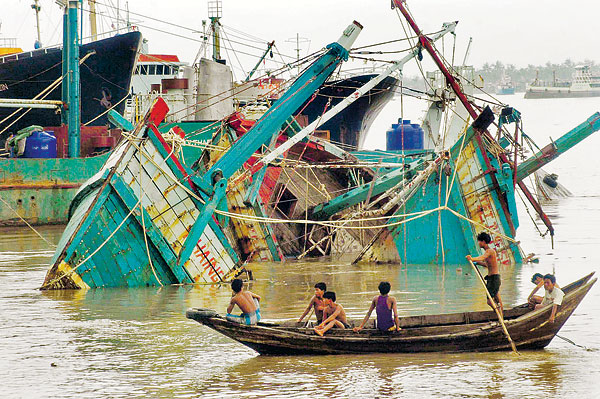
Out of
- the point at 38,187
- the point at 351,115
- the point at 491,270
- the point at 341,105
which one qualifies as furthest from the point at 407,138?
the point at 491,270

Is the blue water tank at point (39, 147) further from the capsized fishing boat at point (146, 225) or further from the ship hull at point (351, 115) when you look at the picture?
the ship hull at point (351, 115)

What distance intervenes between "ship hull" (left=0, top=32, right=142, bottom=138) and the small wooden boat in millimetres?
23256

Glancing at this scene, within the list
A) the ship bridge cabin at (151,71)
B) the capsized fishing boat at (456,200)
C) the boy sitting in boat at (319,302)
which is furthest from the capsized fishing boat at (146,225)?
the ship bridge cabin at (151,71)

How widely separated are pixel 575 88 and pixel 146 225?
430 ft

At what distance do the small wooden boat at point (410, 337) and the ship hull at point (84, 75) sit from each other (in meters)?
23.3

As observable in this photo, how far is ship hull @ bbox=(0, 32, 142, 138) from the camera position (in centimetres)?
3189

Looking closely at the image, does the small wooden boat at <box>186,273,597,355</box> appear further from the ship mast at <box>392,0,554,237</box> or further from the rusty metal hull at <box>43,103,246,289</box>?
the ship mast at <box>392,0,554,237</box>

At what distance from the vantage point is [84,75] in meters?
33.0

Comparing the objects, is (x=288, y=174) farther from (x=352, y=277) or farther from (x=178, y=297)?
(x=178, y=297)

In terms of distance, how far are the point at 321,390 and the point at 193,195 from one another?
629 cm

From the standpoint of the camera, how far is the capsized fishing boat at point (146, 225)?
1455 cm

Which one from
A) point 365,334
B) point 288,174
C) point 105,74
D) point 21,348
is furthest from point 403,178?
point 105,74

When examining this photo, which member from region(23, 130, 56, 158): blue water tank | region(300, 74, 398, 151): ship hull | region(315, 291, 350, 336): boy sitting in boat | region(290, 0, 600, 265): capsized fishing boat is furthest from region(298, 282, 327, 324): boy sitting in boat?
region(300, 74, 398, 151): ship hull

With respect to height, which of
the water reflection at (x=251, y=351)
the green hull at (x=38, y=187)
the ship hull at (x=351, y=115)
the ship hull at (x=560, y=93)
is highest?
the ship hull at (x=560, y=93)
